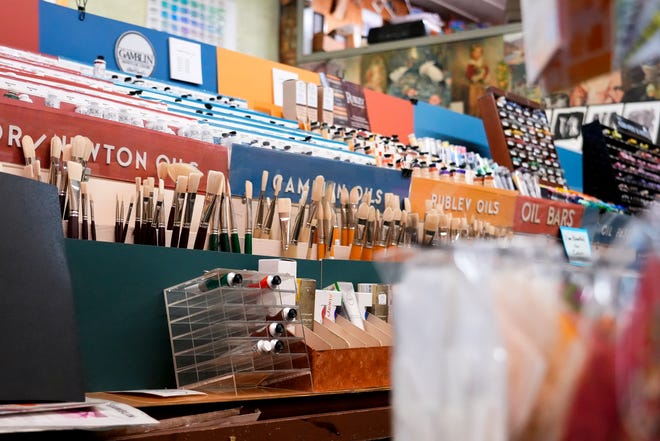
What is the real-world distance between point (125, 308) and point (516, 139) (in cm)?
396

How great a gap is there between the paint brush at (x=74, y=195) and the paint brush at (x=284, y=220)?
73 cm

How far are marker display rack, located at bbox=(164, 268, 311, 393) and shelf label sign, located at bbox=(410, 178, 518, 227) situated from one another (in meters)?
1.50

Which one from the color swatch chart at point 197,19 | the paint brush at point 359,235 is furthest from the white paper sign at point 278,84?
the color swatch chart at point 197,19

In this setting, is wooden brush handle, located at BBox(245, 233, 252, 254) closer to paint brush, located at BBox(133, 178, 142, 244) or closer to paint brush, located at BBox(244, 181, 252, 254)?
paint brush, located at BBox(244, 181, 252, 254)

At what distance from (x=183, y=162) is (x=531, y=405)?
2037mm

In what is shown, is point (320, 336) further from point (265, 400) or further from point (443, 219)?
point (443, 219)

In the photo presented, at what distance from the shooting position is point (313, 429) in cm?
202

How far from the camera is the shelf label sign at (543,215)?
4562 millimetres

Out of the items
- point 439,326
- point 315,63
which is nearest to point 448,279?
point 439,326

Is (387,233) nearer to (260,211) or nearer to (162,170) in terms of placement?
(260,211)

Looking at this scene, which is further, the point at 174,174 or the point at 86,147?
the point at 174,174

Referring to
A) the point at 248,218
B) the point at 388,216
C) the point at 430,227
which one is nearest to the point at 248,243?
the point at 248,218

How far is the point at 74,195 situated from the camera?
2127 millimetres

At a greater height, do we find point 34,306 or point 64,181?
point 64,181
